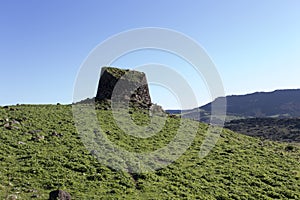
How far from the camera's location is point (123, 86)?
2229 inches

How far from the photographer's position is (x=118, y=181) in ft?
84.7

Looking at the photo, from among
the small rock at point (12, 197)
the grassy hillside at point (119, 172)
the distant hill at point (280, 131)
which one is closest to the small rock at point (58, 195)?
the grassy hillside at point (119, 172)

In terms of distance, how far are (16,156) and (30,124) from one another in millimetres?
12098

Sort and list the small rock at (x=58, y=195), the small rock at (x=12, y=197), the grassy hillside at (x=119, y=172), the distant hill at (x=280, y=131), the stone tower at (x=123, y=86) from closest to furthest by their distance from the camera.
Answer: the small rock at (x=58, y=195)
the small rock at (x=12, y=197)
the grassy hillside at (x=119, y=172)
the stone tower at (x=123, y=86)
the distant hill at (x=280, y=131)

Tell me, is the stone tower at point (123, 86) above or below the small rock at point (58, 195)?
above

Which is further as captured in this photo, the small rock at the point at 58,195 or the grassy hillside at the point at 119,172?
the grassy hillside at the point at 119,172

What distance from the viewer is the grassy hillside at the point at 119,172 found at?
23.8 metres

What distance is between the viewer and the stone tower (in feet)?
186

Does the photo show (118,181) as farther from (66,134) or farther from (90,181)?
(66,134)

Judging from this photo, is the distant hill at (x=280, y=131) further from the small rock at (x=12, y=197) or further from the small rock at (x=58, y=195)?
the small rock at (x=12, y=197)

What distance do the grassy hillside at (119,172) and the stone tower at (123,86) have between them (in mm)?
10632

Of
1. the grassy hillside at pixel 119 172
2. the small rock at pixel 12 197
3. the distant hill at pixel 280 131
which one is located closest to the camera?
the small rock at pixel 12 197

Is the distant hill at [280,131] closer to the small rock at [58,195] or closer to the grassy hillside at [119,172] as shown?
the grassy hillside at [119,172]

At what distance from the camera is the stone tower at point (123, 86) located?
56.6 meters
